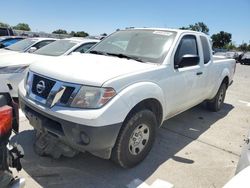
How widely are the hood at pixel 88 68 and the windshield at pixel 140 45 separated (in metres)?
0.27

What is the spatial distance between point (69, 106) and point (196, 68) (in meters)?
2.60

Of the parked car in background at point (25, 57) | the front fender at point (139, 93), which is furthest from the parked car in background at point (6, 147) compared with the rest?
the parked car in background at point (25, 57)

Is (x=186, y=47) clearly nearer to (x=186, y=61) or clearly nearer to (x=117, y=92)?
(x=186, y=61)

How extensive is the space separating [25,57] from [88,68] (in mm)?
3904

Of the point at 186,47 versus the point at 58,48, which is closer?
the point at 186,47

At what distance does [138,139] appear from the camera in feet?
11.6

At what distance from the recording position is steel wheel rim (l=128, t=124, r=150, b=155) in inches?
134

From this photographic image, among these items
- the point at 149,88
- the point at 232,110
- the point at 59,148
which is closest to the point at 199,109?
the point at 232,110

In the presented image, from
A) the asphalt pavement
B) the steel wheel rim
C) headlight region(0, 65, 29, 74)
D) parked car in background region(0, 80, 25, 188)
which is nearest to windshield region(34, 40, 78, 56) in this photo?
headlight region(0, 65, 29, 74)

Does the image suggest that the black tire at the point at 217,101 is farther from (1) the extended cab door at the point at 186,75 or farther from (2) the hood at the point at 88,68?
(2) the hood at the point at 88,68

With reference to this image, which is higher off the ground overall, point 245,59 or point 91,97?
point 91,97

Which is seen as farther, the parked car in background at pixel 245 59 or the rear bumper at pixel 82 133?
the parked car in background at pixel 245 59

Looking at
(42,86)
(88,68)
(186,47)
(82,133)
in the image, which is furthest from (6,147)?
(186,47)

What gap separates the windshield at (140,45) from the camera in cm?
401
